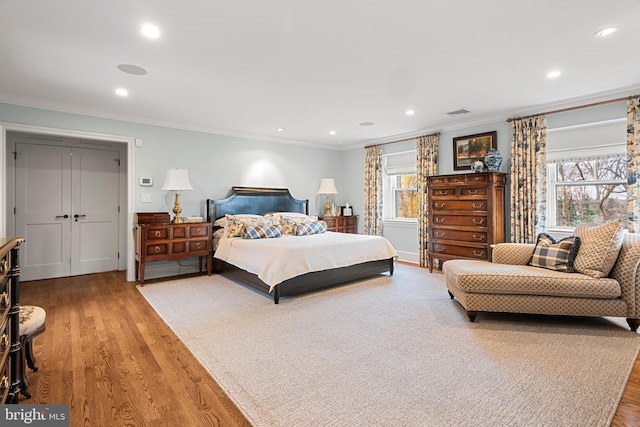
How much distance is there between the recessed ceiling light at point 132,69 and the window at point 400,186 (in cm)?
471

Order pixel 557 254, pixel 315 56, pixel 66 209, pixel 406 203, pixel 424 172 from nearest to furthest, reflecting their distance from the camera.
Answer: pixel 315 56
pixel 557 254
pixel 66 209
pixel 424 172
pixel 406 203

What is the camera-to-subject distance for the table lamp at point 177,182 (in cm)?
491

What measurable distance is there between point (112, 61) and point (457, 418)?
3.84m

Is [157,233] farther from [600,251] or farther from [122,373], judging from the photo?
[600,251]

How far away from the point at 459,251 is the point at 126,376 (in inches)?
173

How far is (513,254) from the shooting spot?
3678mm

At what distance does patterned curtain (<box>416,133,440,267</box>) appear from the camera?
5770 mm

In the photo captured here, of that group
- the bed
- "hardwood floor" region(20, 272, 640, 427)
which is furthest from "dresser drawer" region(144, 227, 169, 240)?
"hardwood floor" region(20, 272, 640, 427)

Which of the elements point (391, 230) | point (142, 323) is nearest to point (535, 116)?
point (391, 230)

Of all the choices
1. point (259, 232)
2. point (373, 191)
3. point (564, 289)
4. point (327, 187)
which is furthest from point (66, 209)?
point (564, 289)

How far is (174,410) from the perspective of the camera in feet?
6.11

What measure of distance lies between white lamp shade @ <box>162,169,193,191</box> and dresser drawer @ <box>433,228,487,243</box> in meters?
3.95

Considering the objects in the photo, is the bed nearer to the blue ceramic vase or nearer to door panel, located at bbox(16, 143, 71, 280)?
the blue ceramic vase

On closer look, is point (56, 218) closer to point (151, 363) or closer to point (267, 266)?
point (267, 266)
